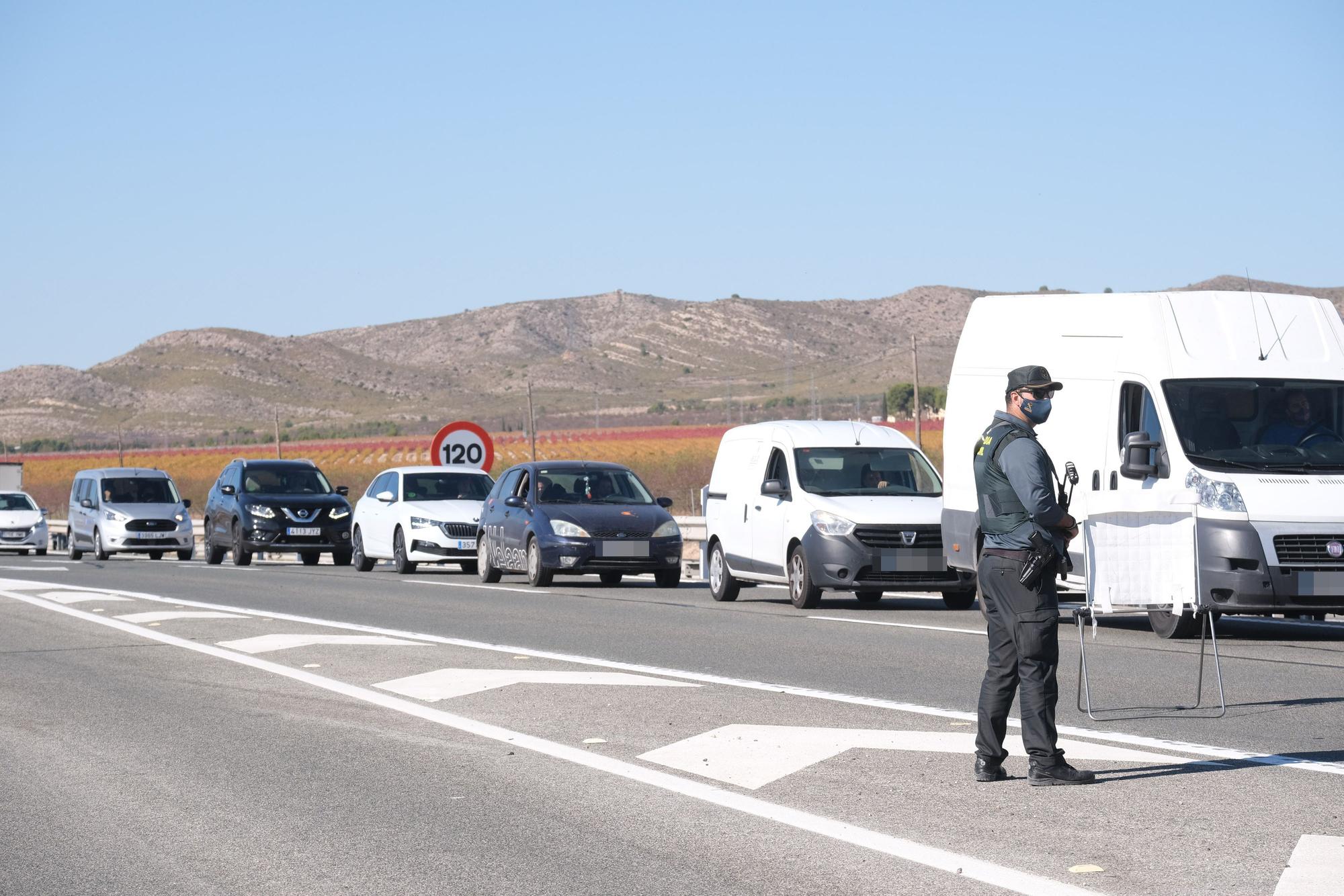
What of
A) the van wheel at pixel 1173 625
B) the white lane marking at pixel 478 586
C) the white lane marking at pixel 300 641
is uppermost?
the van wheel at pixel 1173 625

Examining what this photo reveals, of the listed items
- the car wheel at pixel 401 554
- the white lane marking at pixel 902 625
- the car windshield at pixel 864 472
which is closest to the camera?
the white lane marking at pixel 902 625

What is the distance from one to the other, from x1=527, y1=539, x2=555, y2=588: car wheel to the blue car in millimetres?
12

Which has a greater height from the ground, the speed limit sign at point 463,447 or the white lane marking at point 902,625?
the speed limit sign at point 463,447

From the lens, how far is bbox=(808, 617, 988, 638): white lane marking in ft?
50.6

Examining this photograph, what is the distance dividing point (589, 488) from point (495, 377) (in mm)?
169932

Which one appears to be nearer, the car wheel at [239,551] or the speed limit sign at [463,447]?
the speed limit sign at [463,447]

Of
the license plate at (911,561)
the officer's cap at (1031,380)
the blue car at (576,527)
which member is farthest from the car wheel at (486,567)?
the officer's cap at (1031,380)

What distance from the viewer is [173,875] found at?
6500 mm

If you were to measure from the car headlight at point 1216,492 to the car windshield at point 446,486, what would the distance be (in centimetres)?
1512

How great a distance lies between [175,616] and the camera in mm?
17625

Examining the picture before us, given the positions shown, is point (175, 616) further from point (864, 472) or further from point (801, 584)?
point (864, 472)

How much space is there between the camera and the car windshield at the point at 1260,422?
1436 centimetres

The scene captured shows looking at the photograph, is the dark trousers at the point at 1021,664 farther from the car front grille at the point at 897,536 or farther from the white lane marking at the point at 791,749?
the car front grille at the point at 897,536

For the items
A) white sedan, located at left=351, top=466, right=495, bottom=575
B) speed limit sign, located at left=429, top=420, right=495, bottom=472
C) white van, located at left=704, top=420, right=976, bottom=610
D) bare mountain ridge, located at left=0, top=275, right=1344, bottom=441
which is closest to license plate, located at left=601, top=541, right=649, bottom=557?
white van, located at left=704, top=420, right=976, bottom=610
